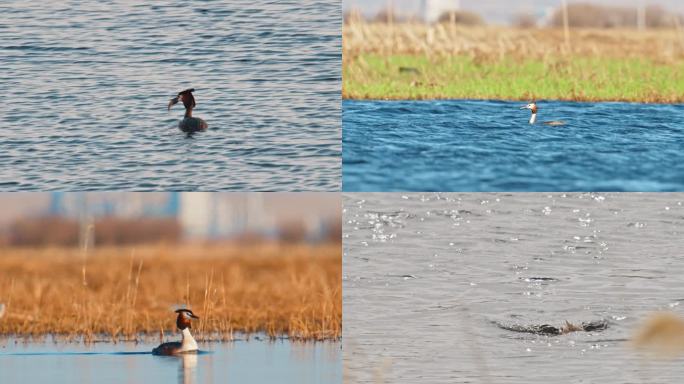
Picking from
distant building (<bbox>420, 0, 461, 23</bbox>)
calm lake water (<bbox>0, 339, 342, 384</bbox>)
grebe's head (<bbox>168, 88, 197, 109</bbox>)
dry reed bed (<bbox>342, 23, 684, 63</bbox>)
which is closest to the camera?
calm lake water (<bbox>0, 339, 342, 384</bbox>)

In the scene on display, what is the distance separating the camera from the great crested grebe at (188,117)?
890cm

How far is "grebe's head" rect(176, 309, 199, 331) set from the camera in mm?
8453

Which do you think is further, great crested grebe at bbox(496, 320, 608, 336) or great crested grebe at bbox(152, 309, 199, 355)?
great crested grebe at bbox(152, 309, 199, 355)

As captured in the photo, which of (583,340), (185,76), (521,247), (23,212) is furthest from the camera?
(23,212)

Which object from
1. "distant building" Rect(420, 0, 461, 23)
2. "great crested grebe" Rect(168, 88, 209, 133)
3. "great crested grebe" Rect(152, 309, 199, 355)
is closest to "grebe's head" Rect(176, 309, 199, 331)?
"great crested grebe" Rect(152, 309, 199, 355)

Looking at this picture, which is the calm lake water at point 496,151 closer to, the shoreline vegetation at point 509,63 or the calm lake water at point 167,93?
the calm lake water at point 167,93

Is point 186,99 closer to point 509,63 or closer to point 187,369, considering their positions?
point 187,369

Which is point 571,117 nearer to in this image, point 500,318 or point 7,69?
point 500,318

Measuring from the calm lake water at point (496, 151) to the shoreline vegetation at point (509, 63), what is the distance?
589 millimetres

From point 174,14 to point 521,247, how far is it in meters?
4.24

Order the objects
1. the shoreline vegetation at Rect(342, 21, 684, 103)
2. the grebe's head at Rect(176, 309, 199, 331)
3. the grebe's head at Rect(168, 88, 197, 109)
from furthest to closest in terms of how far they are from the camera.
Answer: the shoreline vegetation at Rect(342, 21, 684, 103)
the grebe's head at Rect(168, 88, 197, 109)
the grebe's head at Rect(176, 309, 199, 331)

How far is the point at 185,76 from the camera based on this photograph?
31.5 ft

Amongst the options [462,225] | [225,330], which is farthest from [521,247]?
[225,330]

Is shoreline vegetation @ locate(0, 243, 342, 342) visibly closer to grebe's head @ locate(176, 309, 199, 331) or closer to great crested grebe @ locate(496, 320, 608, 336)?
grebe's head @ locate(176, 309, 199, 331)
